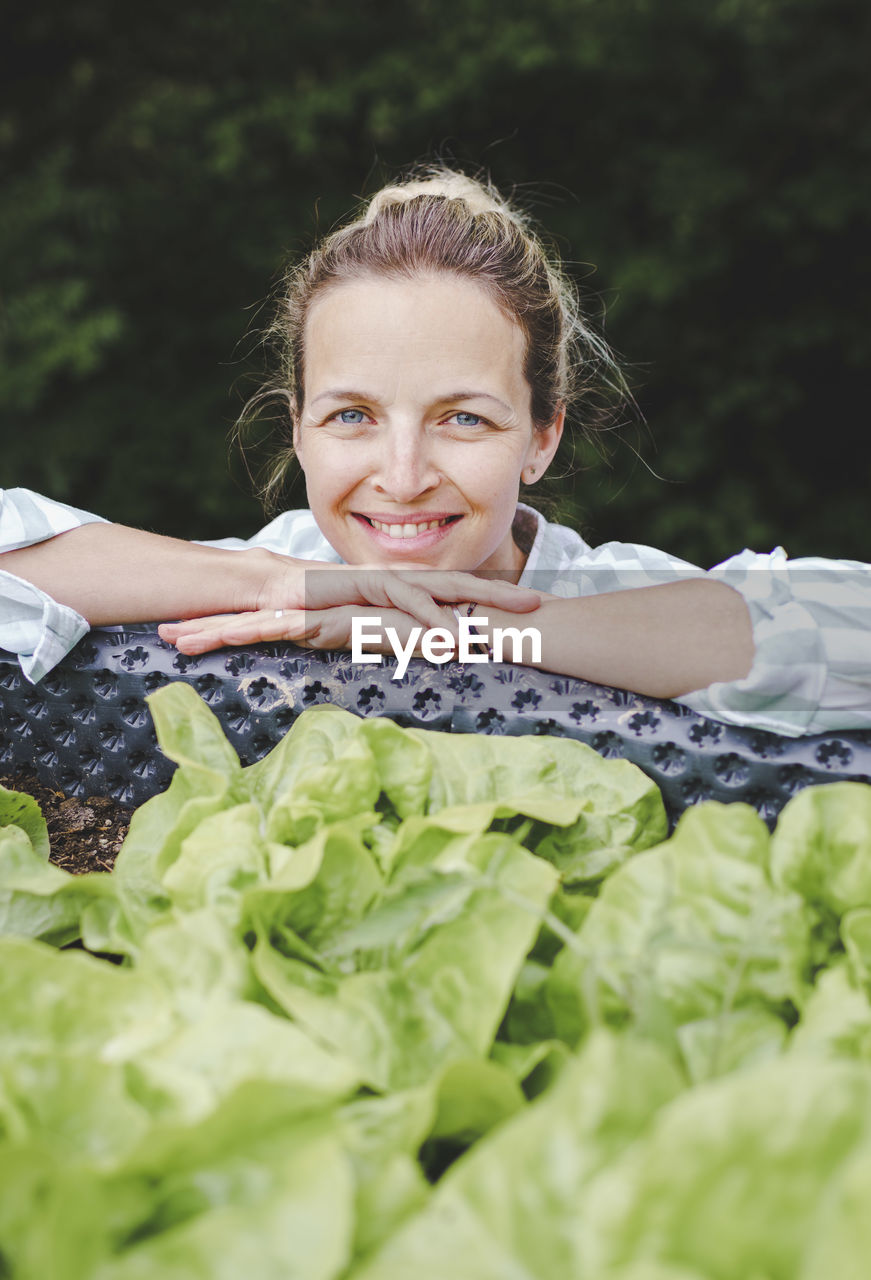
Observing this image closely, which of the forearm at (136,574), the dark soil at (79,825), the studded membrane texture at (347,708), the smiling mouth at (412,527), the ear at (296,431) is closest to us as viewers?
the studded membrane texture at (347,708)

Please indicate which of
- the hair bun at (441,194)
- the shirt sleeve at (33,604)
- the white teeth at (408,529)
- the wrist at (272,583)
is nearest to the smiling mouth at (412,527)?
the white teeth at (408,529)

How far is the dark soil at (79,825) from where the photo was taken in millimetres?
947

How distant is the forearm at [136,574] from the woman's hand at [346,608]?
5 cm

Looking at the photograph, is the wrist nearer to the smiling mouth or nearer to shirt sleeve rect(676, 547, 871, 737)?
the smiling mouth

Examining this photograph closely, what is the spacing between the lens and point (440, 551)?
126cm

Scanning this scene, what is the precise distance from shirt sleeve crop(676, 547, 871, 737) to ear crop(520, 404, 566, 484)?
0.43 meters

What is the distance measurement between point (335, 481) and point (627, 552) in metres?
0.52

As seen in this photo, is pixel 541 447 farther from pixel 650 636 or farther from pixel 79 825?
pixel 79 825

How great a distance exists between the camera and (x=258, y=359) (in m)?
3.14

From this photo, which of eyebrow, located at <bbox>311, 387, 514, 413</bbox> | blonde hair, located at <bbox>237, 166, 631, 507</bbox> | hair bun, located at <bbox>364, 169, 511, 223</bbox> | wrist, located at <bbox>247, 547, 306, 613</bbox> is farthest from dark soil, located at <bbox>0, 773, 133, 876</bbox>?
hair bun, located at <bbox>364, 169, 511, 223</bbox>

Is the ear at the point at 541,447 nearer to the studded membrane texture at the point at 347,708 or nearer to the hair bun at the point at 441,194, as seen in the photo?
the hair bun at the point at 441,194

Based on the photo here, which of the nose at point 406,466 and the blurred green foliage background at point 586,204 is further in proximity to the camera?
the blurred green foliage background at point 586,204

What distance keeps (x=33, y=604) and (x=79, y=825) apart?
0.24 meters

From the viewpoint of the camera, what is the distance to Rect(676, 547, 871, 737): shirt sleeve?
87cm
